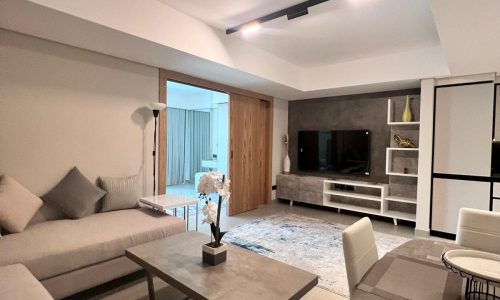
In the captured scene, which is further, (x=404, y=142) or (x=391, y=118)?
(x=391, y=118)

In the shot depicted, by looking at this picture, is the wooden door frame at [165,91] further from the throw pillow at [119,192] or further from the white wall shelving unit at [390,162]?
Result: the white wall shelving unit at [390,162]

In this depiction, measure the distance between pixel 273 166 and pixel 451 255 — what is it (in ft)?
15.2

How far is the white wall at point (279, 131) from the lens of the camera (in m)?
5.92

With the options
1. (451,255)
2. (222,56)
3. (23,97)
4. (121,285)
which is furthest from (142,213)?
(451,255)

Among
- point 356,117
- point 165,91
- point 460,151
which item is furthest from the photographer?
point 356,117

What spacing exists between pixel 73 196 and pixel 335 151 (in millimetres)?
4384

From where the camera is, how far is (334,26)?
10.3 feet

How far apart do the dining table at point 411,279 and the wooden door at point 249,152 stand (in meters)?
3.61

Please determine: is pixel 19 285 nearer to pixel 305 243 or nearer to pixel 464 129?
pixel 305 243

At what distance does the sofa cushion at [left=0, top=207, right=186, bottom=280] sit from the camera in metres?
1.97

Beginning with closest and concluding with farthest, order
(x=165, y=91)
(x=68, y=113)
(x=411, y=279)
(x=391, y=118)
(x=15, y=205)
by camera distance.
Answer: (x=411, y=279)
(x=15, y=205)
(x=68, y=113)
(x=165, y=91)
(x=391, y=118)

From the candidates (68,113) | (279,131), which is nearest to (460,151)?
(279,131)

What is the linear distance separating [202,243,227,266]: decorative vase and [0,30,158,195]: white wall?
78.8 inches

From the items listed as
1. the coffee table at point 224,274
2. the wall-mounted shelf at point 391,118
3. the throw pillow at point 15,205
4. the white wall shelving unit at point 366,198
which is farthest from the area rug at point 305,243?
the throw pillow at point 15,205
